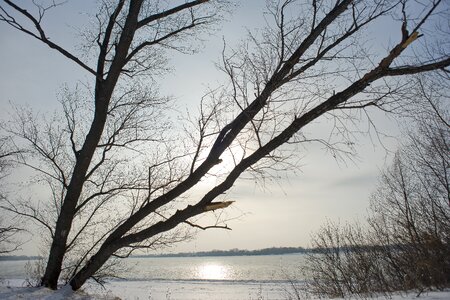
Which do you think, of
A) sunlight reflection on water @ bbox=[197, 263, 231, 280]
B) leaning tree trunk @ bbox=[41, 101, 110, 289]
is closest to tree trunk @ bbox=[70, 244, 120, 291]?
leaning tree trunk @ bbox=[41, 101, 110, 289]

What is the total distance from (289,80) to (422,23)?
205cm

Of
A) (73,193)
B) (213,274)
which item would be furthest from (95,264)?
(213,274)

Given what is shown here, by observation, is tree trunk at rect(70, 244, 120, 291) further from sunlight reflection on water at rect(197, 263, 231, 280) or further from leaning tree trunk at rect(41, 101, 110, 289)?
sunlight reflection on water at rect(197, 263, 231, 280)

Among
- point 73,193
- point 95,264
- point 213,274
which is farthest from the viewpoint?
point 213,274

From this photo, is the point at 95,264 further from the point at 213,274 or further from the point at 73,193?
the point at 213,274

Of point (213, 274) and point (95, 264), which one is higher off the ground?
point (95, 264)

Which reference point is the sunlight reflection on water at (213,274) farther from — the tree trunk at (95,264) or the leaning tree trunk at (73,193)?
the tree trunk at (95,264)

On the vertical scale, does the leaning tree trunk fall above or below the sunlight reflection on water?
above

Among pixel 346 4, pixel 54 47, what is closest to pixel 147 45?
pixel 54 47

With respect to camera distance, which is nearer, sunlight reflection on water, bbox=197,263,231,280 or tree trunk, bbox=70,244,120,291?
tree trunk, bbox=70,244,120,291

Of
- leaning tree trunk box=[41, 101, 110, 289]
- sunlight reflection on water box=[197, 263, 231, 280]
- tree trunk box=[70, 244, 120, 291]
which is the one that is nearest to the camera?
tree trunk box=[70, 244, 120, 291]

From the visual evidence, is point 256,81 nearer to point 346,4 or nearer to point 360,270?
point 346,4

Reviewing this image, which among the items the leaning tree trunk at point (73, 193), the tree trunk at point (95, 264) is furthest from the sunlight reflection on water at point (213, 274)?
the tree trunk at point (95, 264)

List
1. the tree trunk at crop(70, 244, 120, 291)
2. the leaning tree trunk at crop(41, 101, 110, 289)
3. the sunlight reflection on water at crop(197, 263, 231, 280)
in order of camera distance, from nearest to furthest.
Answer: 1. the tree trunk at crop(70, 244, 120, 291)
2. the leaning tree trunk at crop(41, 101, 110, 289)
3. the sunlight reflection on water at crop(197, 263, 231, 280)
